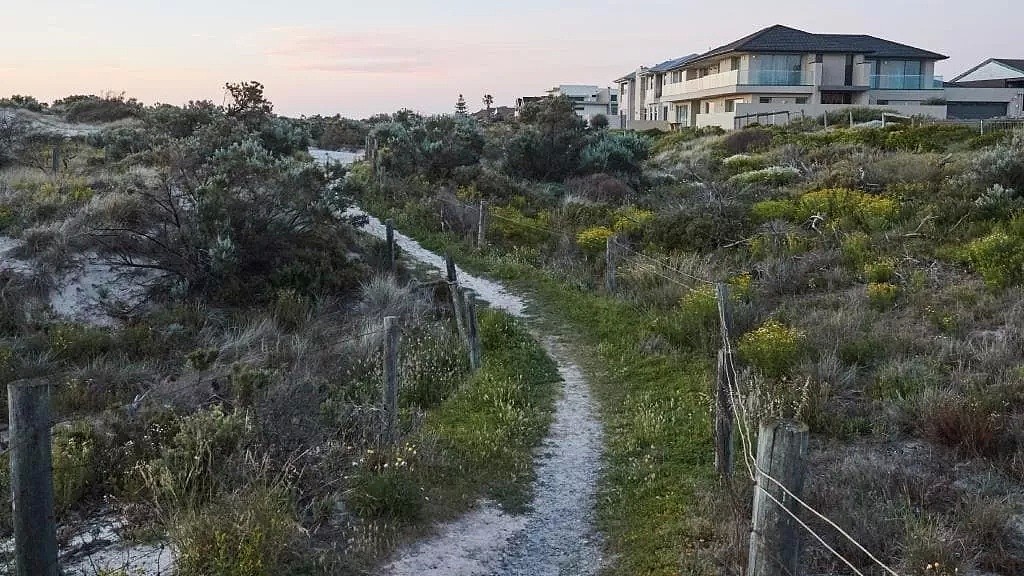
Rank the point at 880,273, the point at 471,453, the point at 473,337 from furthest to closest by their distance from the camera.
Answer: the point at 880,273, the point at 473,337, the point at 471,453

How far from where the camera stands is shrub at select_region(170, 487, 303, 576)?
4.70 m

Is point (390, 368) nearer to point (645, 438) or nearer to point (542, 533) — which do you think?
point (542, 533)

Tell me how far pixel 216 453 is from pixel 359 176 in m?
18.9

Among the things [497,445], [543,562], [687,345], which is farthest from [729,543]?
[687,345]

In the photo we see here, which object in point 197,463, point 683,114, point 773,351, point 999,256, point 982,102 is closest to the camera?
point 197,463

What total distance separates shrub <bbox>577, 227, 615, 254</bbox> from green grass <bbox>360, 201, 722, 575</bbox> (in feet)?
12.2

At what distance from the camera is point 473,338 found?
10.1 m

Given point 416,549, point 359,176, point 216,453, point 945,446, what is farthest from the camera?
point 359,176

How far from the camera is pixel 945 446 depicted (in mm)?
7270

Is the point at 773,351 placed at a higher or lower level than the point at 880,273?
lower

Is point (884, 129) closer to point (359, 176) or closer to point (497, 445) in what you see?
point (359, 176)

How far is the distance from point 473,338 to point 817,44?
1871 inches

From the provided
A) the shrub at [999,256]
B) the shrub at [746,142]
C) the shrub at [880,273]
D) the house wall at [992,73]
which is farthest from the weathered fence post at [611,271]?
the house wall at [992,73]

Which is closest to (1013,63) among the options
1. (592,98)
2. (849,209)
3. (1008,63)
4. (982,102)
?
(1008,63)
